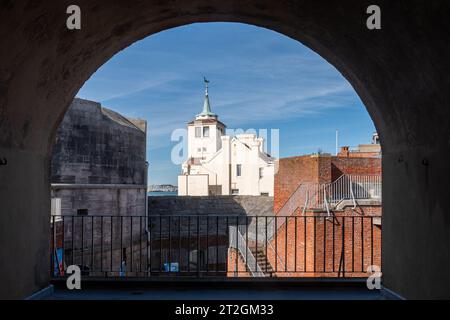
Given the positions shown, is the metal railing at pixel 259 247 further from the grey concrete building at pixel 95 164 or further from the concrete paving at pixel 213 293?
the concrete paving at pixel 213 293

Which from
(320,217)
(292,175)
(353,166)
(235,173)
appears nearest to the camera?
(320,217)

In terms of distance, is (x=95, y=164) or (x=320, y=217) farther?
(x=95, y=164)

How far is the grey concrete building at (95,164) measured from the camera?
2225 cm

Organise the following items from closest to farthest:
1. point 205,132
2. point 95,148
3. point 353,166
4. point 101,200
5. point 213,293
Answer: point 213,293 < point 95,148 < point 101,200 < point 353,166 < point 205,132

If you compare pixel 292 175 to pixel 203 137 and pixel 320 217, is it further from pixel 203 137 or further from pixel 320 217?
pixel 203 137

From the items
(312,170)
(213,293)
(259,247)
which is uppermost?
(312,170)

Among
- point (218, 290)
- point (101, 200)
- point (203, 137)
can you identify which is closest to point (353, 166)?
point (101, 200)

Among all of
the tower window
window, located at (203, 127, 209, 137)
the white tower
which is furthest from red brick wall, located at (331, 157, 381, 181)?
the tower window

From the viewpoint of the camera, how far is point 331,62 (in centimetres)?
598

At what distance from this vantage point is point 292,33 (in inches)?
224

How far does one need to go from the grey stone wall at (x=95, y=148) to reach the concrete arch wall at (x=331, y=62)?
1735 centimetres

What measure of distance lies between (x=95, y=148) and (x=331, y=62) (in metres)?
20.3

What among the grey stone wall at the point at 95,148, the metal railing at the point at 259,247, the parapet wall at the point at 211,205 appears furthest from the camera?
the parapet wall at the point at 211,205

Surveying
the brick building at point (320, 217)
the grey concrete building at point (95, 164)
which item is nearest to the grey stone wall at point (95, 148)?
the grey concrete building at point (95, 164)
